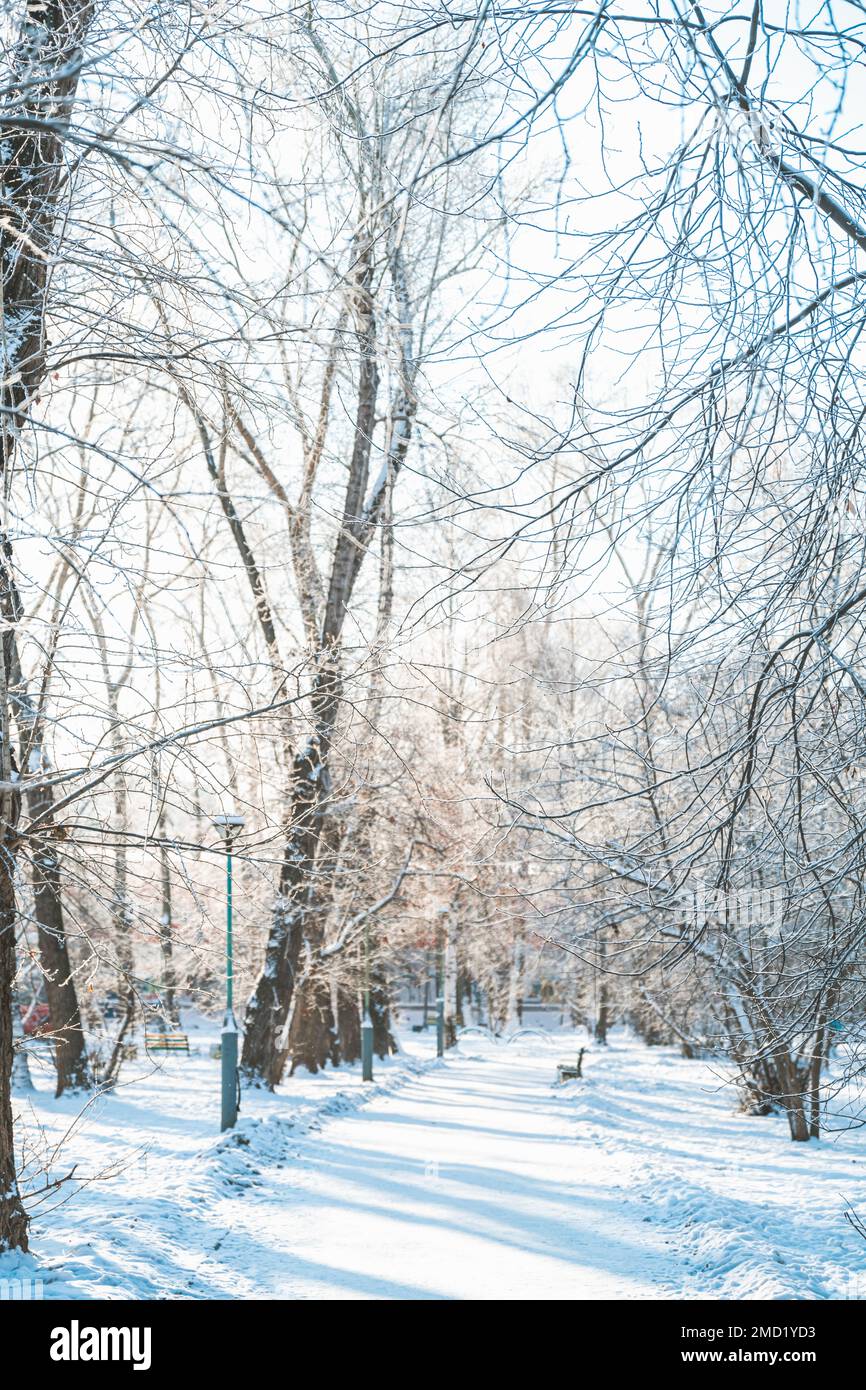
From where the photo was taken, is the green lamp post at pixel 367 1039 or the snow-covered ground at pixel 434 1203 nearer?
the snow-covered ground at pixel 434 1203

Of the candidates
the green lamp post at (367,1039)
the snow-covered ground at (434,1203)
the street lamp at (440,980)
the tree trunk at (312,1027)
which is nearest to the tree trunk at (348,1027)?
the tree trunk at (312,1027)

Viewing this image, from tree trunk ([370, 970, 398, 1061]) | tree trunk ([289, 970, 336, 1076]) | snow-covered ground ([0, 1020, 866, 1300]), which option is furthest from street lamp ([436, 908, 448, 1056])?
snow-covered ground ([0, 1020, 866, 1300])

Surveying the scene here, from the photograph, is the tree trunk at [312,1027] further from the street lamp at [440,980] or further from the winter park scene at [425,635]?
the winter park scene at [425,635]

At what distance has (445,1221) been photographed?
26.9ft

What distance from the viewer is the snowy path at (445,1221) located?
6.56m

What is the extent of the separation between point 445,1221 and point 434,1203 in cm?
79

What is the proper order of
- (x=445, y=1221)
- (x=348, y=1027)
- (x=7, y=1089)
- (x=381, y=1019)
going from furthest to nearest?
1. (x=348, y=1027)
2. (x=381, y=1019)
3. (x=445, y=1221)
4. (x=7, y=1089)

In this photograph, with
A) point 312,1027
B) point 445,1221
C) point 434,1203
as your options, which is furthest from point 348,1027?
point 445,1221

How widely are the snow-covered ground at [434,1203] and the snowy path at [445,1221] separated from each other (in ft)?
0.08

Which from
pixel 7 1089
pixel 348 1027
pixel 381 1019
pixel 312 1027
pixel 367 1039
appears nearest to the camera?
pixel 7 1089

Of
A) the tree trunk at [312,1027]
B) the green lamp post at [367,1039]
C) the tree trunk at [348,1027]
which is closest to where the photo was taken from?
the green lamp post at [367,1039]

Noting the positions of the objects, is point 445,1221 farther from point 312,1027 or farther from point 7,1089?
point 312,1027

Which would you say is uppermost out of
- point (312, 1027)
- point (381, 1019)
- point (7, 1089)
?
point (7, 1089)

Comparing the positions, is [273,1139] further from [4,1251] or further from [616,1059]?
[616,1059]
